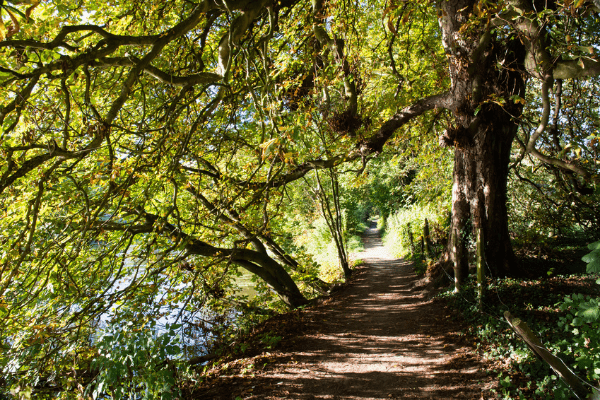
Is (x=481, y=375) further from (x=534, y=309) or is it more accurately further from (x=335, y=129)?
(x=335, y=129)

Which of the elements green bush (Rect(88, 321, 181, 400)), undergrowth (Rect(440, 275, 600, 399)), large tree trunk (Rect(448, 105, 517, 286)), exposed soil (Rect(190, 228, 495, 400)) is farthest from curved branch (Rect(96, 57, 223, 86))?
large tree trunk (Rect(448, 105, 517, 286))

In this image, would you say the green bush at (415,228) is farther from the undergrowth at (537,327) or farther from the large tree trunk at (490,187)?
the undergrowth at (537,327)

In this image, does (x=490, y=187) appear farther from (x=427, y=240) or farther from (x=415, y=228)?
(x=415, y=228)

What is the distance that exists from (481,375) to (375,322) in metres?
3.12

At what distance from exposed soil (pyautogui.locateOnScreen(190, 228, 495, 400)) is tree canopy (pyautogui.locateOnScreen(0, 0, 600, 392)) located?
1.30m

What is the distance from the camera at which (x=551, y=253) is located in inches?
305

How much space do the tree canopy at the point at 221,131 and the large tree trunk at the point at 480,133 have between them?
33 mm

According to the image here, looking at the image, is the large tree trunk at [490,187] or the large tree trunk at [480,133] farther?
the large tree trunk at [490,187]

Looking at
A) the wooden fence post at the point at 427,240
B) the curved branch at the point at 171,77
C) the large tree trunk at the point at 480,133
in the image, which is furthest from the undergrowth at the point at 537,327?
the wooden fence post at the point at 427,240

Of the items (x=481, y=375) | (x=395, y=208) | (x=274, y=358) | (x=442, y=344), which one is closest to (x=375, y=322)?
(x=442, y=344)

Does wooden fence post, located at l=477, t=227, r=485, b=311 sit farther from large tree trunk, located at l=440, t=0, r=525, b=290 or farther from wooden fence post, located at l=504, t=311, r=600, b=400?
wooden fence post, located at l=504, t=311, r=600, b=400

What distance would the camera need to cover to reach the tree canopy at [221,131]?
335 cm

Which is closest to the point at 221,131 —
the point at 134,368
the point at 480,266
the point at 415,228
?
the point at 134,368

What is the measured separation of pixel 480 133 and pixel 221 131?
16.4 ft
